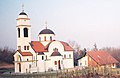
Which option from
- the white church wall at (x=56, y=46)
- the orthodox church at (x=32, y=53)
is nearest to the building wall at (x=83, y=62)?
the orthodox church at (x=32, y=53)

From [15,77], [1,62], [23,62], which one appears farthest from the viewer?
[1,62]

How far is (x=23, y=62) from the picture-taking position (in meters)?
52.0

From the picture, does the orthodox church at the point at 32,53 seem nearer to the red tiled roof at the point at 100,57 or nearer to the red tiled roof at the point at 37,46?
the red tiled roof at the point at 37,46

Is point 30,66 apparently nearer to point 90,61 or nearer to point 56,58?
point 56,58

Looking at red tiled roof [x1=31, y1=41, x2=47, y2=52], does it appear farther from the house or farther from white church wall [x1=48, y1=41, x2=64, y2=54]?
the house

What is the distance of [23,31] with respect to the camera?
53969mm

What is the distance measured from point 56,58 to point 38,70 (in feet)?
14.6

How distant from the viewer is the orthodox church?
52562 mm

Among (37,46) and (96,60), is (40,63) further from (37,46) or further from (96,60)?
(96,60)

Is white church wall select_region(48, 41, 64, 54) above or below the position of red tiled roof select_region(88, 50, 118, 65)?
above

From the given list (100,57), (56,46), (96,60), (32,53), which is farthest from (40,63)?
(100,57)

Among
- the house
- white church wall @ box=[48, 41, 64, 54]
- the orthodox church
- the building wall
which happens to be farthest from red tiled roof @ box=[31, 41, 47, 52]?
the house

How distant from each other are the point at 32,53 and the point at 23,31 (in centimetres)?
479

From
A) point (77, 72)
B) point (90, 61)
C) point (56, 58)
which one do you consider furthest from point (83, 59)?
point (77, 72)
